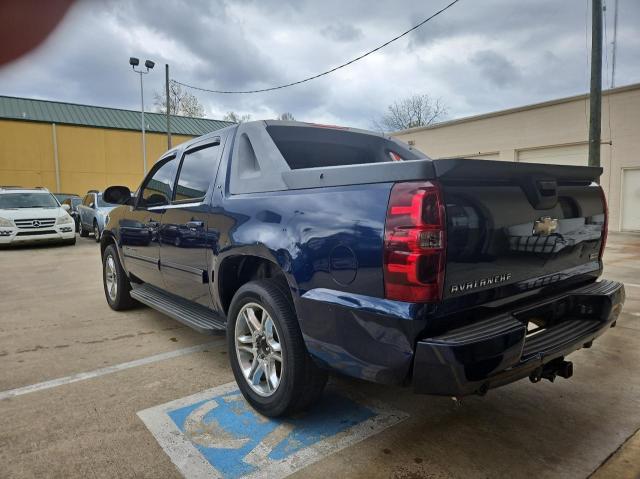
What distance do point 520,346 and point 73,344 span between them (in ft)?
12.6

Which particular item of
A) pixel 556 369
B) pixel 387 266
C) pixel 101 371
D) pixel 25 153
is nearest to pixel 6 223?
pixel 101 371

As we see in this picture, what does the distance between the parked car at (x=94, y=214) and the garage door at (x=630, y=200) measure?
16.3 m

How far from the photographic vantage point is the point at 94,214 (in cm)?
1349

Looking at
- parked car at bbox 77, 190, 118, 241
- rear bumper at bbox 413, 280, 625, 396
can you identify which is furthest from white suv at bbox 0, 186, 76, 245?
rear bumper at bbox 413, 280, 625, 396

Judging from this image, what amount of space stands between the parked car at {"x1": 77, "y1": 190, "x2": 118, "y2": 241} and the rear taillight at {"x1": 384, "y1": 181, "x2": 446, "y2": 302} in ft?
39.1

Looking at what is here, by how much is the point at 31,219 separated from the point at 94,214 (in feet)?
6.65

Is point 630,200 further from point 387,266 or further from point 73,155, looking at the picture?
point 73,155

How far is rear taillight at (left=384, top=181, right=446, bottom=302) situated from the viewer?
1.89m

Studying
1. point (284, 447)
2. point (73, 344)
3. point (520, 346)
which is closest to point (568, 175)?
point (520, 346)

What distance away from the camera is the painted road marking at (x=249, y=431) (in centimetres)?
228

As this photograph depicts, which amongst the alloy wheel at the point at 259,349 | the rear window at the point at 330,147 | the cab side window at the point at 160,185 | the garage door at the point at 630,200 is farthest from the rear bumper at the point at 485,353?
the garage door at the point at 630,200

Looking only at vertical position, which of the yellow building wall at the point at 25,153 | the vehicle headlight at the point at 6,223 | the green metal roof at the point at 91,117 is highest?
the green metal roof at the point at 91,117

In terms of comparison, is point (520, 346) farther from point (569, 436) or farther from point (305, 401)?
point (305, 401)

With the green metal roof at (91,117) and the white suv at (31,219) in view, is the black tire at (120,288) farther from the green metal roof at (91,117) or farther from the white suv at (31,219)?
the green metal roof at (91,117)
